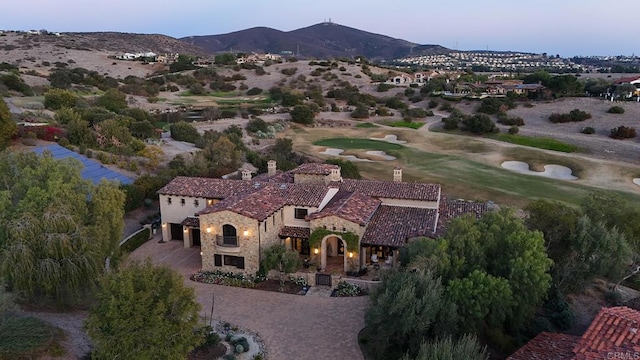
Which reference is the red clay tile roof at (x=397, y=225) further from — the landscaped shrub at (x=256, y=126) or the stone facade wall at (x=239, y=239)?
the landscaped shrub at (x=256, y=126)

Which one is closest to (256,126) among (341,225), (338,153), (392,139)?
(338,153)

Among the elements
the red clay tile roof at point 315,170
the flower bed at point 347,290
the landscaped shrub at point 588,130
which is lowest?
the flower bed at point 347,290

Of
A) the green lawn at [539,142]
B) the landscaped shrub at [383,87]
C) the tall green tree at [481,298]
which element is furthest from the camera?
the landscaped shrub at [383,87]

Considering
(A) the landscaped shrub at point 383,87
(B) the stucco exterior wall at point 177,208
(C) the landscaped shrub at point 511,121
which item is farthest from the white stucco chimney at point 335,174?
(A) the landscaped shrub at point 383,87

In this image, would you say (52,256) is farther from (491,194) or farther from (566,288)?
(491,194)

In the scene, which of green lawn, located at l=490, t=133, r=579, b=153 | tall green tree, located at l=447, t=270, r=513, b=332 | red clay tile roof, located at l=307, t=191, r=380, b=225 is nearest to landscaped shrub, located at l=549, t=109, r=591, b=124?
green lawn, located at l=490, t=133, r=579, b=153

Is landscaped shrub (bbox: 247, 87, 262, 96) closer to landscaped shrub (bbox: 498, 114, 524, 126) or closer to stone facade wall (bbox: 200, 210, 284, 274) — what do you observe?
landscaped shrub (bbox: 498, 114, 524, 126)
